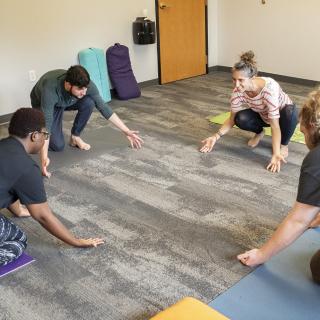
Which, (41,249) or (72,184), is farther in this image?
(72,184)

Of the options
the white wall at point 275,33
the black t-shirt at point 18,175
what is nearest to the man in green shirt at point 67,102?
the black t-shirt at point 18,175

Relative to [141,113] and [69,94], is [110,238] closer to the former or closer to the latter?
[69,94]

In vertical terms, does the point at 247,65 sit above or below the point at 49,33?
below

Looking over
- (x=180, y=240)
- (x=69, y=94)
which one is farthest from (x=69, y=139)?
(x=180, y=240)

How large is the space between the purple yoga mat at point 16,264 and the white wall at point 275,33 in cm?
413

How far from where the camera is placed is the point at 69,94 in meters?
3.04

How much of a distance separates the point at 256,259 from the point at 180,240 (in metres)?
0.44

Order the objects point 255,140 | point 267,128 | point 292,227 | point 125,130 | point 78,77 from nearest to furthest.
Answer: point 292,227
point 78,77
point 125,130
point 255,140
point 267,128

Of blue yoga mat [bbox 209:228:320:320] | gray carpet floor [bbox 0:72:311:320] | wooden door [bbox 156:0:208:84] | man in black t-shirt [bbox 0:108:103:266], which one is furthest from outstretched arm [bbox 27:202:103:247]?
wooden door [bbox 156:0:208:84]

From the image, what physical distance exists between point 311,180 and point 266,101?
5.06ft

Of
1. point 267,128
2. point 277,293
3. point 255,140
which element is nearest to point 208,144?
point 255,140

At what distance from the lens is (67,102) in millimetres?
3170

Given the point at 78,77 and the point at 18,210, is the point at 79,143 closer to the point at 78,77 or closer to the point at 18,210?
the point at 78,77

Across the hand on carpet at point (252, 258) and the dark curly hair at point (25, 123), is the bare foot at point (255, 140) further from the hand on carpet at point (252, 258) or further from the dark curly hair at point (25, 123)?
the dark curly hair at point (25, 123)
